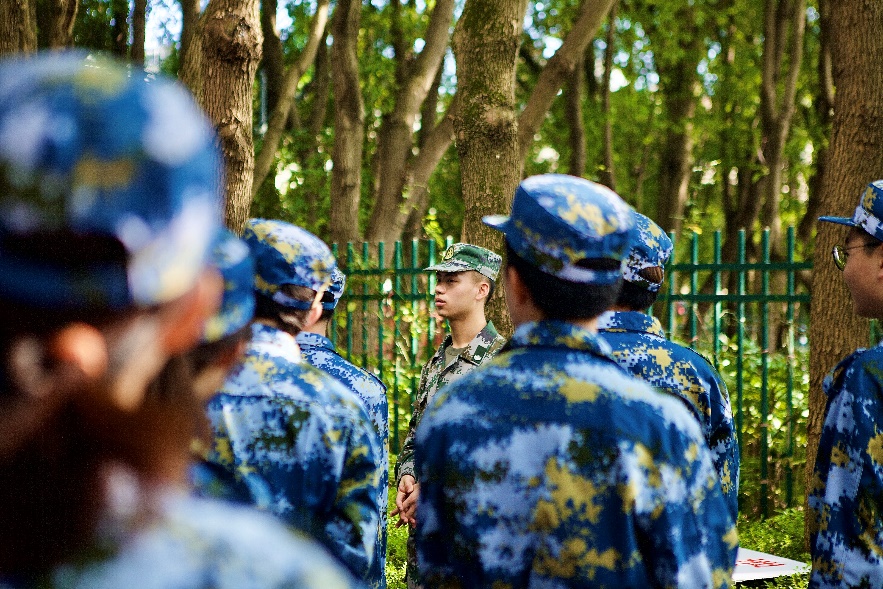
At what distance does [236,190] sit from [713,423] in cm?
303

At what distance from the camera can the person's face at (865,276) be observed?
2.80 m

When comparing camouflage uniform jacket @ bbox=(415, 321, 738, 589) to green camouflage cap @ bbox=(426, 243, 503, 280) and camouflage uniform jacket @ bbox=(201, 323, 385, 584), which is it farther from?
green camouflage cap @ bbox=(426, 243, 503, 280)

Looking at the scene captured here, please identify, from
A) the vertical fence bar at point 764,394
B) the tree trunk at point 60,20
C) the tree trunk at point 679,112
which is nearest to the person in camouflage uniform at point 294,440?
the vertical fence bar at point 764,394

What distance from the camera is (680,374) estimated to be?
3051 millimetres

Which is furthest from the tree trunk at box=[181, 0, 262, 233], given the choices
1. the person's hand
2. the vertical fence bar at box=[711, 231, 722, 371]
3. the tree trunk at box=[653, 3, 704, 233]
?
the tree trunk at box=[653, 3, 704, 233]

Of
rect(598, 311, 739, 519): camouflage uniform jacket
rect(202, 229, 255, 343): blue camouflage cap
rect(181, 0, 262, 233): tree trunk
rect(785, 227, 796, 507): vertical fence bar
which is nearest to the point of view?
rect(202, 229, 255, 343): blue camouflage cap

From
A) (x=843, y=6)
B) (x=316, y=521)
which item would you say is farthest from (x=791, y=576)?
(x=316, y=521)

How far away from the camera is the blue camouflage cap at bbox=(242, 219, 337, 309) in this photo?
2830 millimetres

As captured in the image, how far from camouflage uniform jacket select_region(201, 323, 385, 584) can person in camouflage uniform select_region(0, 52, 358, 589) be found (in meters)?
1.62

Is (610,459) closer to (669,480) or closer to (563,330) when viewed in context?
(669,480)

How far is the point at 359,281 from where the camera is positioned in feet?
30.9

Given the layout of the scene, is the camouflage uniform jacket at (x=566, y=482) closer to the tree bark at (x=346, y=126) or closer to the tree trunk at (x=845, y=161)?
the tree trunk at (x=845, y=161)

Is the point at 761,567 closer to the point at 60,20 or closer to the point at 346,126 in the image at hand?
the point at 60,20

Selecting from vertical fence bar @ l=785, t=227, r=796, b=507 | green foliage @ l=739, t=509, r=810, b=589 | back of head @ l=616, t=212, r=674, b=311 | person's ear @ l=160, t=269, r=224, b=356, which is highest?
person's ear @ l=160, t=269, r=224, b=356
